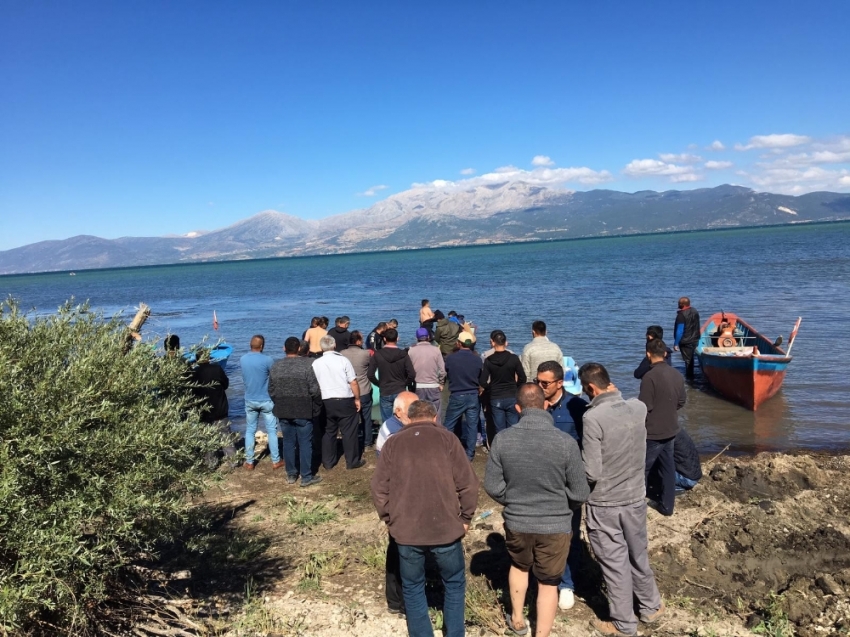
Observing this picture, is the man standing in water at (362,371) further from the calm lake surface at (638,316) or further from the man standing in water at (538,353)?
the calm lake surface at (638,316)

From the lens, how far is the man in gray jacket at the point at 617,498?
426 centimetres

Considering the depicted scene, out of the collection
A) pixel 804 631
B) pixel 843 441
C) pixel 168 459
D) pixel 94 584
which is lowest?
pixel 843 441

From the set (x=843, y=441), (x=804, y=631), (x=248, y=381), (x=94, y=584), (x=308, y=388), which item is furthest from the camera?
(x=843, y=441)

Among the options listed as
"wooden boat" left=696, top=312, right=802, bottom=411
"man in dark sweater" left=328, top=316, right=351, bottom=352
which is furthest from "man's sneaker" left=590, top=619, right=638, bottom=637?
"wooden boat" left=696, top=312, right=802, bottom=411

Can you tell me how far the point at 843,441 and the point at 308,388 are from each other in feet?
30.2

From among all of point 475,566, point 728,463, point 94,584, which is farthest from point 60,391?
point 728,463

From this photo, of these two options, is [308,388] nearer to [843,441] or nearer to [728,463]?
[728,463]

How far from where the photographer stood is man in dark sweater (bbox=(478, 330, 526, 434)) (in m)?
7.85

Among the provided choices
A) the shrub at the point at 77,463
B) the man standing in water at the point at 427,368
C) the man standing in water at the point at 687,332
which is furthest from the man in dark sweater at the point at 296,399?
the man standing in water at the point at 687,332

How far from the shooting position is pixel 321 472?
8.39 meters

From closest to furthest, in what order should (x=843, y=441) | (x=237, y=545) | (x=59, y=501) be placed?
(x=59, y=501) → (x=237, y=545) → (x=843, y=441)

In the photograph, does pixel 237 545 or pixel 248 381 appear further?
pixel 248 381

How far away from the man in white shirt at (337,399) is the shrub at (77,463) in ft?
11.3

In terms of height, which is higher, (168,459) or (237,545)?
(168,459)
